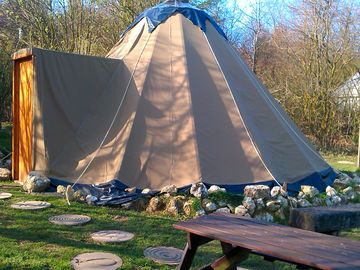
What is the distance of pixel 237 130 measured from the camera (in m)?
6.73

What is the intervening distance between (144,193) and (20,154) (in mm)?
2631

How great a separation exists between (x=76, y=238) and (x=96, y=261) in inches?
28.4

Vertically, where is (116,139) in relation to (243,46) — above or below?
below

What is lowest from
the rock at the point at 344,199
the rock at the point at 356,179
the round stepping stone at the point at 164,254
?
the round stepping stone at the point at 164,254

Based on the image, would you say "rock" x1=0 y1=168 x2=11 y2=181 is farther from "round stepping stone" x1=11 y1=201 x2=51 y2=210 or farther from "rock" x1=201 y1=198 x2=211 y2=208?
"rock" x1=201 y1=198 x2=211 y2=208

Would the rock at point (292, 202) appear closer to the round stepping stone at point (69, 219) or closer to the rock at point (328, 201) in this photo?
the rock at point (328, 201)

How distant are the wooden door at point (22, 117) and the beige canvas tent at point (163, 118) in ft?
0.11

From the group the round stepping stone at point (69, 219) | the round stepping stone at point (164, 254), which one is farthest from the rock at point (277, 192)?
the round stepping stone at point (69, 219)

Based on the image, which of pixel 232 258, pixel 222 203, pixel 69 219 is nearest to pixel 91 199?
pixel 69 219

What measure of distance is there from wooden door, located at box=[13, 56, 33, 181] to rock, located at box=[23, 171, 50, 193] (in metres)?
0.48

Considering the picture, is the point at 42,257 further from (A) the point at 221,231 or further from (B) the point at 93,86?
(B) the point at 93,86

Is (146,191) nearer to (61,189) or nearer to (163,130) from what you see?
(163,130)

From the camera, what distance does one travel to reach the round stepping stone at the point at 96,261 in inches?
150

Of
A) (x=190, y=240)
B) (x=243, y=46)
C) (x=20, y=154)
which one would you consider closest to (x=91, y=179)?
(x=20, y=154)
